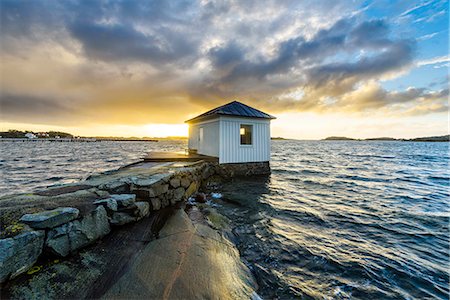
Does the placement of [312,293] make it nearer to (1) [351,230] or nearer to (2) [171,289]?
(2) [171,289]

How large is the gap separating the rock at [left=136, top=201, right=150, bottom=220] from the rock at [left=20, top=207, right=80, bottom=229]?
153cm

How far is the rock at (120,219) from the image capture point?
411 cm

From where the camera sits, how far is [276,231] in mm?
5516

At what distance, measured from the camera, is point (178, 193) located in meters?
6.94

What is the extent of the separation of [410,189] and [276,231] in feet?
36.2

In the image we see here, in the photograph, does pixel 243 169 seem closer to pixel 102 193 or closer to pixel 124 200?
pixel 124 200

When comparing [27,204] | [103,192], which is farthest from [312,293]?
[27,204]

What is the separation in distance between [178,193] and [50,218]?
13.6ft

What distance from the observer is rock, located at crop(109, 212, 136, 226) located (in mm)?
4108

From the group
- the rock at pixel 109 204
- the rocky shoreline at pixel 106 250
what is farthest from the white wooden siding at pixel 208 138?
the rock at pixel 109 204

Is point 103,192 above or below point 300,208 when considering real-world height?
above

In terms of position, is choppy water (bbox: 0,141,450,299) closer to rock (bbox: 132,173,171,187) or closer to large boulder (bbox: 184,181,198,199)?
large boulder (bbox: 184,181,198,199)

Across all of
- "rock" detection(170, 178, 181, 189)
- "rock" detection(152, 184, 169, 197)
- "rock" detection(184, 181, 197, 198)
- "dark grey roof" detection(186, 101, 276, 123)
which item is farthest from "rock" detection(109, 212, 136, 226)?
"dark grey roof" detection(186, 101, 276, 123)

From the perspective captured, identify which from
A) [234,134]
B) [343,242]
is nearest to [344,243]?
[343,242]
